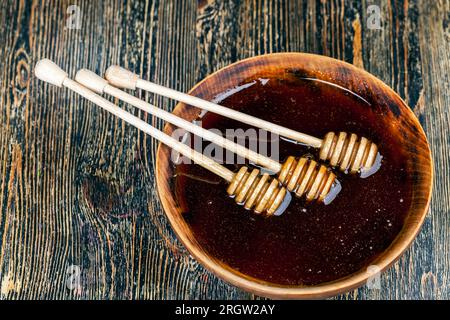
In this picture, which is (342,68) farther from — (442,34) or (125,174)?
(125,174)

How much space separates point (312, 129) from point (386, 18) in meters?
0.37

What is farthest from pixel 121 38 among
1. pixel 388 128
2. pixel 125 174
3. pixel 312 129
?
pixel 388 128

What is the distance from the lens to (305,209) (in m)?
1.04

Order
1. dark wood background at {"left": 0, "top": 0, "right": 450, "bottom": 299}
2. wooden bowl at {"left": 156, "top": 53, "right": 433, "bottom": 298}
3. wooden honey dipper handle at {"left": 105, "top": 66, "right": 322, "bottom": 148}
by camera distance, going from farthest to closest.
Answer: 1. dark wood background at {"left": 0, "top": 0, "right": 450, "bottom": 299}
2. wooden honey dipper handle at {"left": 105, "top": 66, "right": 322, "bottom": 148}
3. wooden bowl at {"left": 156, "top": 53, "right": 433, "bottom": 298}

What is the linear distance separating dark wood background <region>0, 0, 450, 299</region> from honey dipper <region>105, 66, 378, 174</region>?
213 millimetres

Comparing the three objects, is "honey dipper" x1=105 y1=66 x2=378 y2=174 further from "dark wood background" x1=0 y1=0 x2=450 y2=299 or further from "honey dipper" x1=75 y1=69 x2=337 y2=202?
"dark wood background" x1=0 y1=0 x2=450 y2=299

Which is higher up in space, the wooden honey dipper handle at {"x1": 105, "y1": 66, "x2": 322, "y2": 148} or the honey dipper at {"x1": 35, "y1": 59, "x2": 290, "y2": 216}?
the wooden honey dipper handle at {"x1": 105, "y1": 66, "x2": 322, "y2": 148}

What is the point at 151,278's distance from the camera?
1.14 m

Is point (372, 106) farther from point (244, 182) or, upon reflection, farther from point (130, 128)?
point (130, 128)

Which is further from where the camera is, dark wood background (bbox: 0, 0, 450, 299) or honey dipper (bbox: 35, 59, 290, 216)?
dark wood background (bbox: 0, 0, 450, 299)

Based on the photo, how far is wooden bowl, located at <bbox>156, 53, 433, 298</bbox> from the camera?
91 centimetres

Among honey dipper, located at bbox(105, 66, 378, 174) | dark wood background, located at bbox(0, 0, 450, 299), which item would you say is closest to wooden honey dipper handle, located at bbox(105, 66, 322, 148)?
honey dipper, located at bbox(105, 66, 378, 174)

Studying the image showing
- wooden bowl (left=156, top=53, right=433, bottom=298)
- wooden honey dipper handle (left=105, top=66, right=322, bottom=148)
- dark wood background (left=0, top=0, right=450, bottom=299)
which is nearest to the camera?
wooden bowl (left=156, top=53, right=433, bottom=298)

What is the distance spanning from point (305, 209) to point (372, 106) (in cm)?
22
